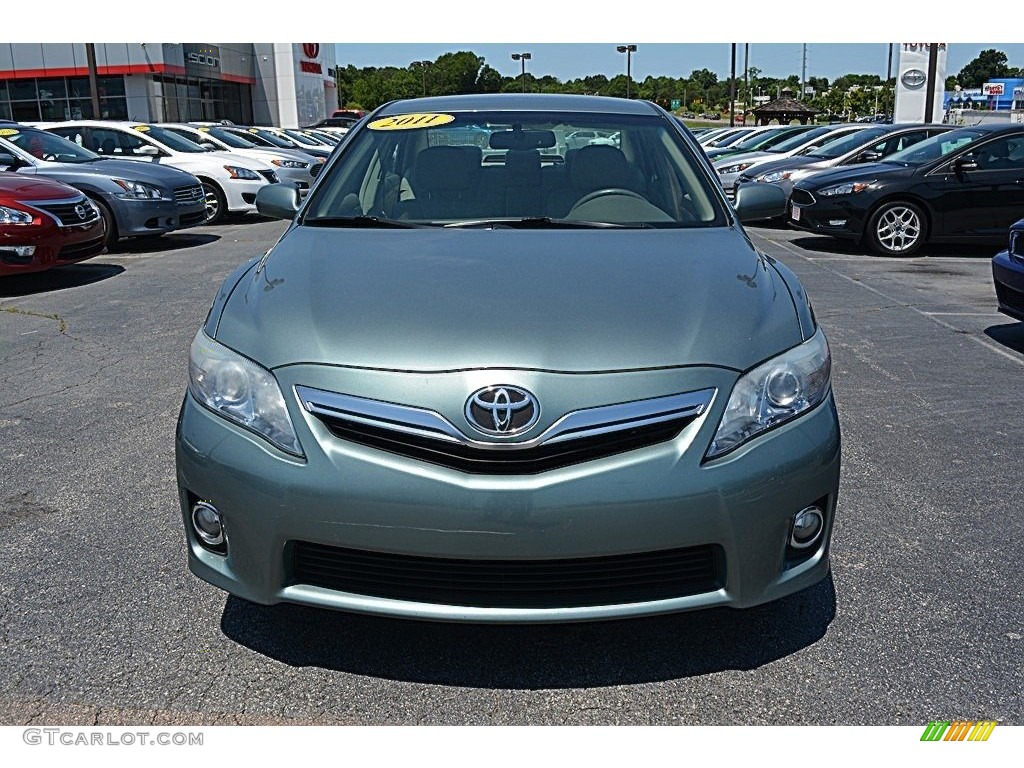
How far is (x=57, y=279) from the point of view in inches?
376

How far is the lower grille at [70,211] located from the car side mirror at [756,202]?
266 inches

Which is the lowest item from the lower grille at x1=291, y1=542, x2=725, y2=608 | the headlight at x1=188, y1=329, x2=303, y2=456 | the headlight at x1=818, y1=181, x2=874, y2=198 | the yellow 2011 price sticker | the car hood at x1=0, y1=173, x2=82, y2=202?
the lower grille at x1=291, y1=542, x2=725, y2=608

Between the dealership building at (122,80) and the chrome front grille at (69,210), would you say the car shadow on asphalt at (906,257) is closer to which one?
Answer: the chrome front grille at (69,210)

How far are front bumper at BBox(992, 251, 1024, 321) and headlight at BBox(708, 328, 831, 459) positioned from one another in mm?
4058

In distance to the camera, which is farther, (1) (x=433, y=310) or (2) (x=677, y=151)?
(2) (x=677, y=151)

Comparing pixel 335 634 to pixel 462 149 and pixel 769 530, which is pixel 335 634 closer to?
pixel 769 530

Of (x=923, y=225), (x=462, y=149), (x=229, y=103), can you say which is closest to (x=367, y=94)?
(x=229, y=103)

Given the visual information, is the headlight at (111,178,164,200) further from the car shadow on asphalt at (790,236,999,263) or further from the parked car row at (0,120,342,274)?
the car shadow on asphalt at (790,236,999,263)

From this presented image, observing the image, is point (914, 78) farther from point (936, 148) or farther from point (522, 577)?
point (522, 577)

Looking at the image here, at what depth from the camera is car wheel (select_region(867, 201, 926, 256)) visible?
11164 millimetres

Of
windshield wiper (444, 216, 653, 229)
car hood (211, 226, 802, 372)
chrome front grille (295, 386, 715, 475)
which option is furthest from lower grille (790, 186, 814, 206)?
chrome front grille (295, 386, 715, 475)

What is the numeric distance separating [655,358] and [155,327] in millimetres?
5566
